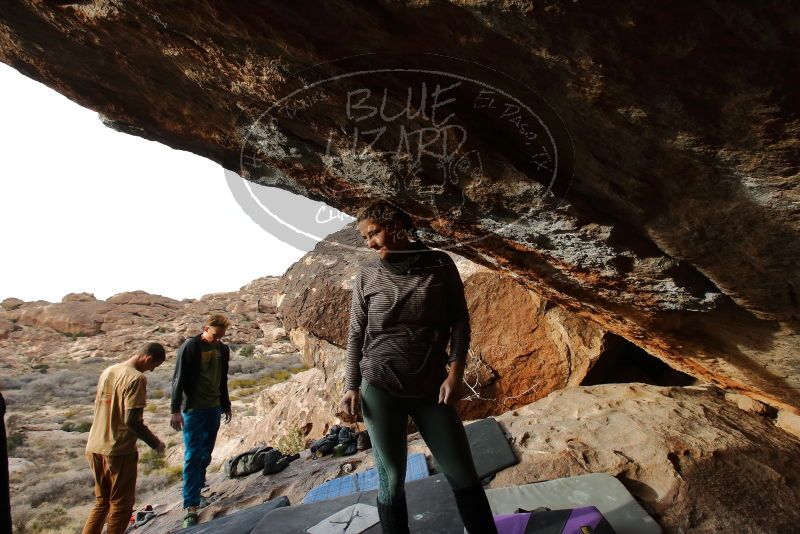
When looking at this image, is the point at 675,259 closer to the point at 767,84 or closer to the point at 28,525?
the point at 767,84

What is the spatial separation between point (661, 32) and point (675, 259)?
1586 mm

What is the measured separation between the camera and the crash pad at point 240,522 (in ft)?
11.6

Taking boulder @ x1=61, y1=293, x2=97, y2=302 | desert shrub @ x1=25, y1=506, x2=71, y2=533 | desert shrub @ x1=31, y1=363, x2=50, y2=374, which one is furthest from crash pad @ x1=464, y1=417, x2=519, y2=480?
boulder @ x1=61, y1=293, x2=97, y2=302

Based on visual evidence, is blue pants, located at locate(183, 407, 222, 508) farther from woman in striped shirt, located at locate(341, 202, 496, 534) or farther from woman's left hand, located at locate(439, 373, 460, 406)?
woman's left hand, located at locate(439, 373, 460, 406)

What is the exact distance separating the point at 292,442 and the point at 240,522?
409 centimetres

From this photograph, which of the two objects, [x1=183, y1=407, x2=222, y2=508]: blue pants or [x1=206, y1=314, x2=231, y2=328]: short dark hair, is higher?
[x1=206, y1=314, x2=231, y2=328]: short dark hair

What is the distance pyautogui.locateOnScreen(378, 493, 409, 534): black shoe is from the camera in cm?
224

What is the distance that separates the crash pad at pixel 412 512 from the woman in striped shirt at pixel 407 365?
793 millimetres

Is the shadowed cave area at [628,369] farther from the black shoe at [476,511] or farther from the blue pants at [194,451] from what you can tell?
the blue pants at [194,451]

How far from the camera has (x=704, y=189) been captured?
2070 mm

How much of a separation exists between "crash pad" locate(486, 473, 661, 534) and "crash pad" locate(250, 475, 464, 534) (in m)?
0.36

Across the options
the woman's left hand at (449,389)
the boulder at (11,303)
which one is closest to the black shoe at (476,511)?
the woman's left hand at (449,389)

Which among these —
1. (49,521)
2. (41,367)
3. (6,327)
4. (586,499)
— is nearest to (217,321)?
(586,499)

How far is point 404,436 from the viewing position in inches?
88.4
